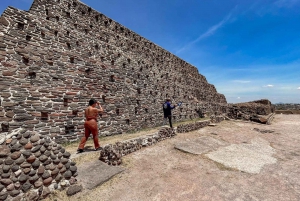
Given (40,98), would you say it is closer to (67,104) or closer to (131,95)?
(67,104)

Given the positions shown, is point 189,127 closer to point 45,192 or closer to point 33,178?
point 45,192

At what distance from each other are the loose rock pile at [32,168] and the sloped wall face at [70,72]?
3.34 metres

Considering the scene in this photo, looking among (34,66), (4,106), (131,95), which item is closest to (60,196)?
(4,106)

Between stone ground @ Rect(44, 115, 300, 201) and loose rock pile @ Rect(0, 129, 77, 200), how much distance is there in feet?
1.35

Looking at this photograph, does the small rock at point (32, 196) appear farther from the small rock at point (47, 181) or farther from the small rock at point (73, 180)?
the small rock at point (73, 180)

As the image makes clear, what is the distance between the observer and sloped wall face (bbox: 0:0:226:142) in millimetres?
6526

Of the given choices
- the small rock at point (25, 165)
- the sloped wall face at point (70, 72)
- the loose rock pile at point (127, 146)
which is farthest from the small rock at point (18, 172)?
the sloped wall face at point (70, 72)

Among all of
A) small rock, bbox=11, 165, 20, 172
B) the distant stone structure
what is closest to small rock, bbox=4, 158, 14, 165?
small rock, bbox=11, 165, 20, 172

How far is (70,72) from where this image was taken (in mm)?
8453

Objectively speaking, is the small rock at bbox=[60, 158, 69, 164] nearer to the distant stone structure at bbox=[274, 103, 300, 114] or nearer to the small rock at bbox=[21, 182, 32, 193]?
the small rock at bbox=[21, 182, 32, 193]

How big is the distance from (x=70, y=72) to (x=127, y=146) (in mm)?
5078

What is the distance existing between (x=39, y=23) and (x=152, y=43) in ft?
34.0

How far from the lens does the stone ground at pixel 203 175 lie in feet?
12.8

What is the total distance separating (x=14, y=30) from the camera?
6.67 meters
